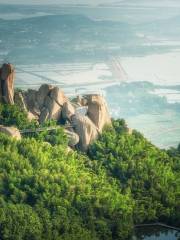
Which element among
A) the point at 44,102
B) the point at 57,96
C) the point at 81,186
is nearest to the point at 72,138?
the point at 57,96

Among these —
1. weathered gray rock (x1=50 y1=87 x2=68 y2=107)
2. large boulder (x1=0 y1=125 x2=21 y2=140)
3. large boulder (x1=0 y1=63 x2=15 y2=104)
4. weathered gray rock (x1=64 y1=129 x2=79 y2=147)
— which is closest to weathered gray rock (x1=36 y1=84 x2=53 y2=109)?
weathered gray rock (x1=50 y1=87 x2=68 y2=107)

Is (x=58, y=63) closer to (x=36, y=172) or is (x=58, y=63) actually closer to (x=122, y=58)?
(x=122, y=58)

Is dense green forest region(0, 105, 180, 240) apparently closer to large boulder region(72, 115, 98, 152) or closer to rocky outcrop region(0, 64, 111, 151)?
large boulder region(72, 115, 98, 152)

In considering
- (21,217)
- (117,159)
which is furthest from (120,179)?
(21,217)

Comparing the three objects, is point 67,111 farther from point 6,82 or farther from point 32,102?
point 6,82

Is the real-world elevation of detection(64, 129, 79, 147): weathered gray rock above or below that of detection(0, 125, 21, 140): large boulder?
below
